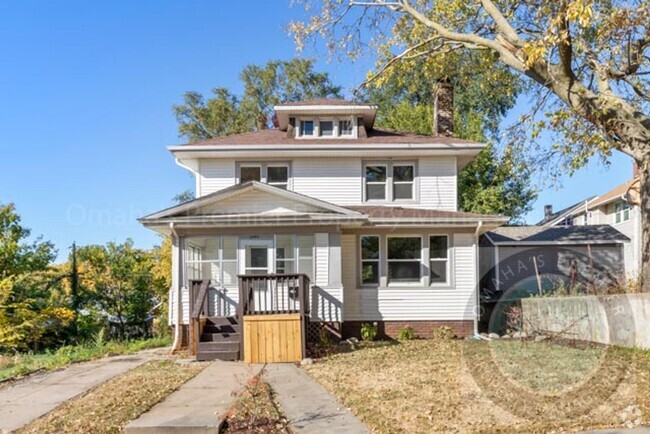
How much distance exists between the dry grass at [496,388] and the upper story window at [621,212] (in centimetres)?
1452

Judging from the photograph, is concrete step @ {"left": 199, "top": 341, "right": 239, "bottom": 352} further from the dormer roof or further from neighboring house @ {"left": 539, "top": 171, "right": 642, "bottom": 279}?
neighboring house @ {"left": 539, "top": 171, "right": 642, "bottom": 279}

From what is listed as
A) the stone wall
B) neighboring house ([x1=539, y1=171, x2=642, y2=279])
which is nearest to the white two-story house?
the stone wall

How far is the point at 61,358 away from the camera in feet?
40.4

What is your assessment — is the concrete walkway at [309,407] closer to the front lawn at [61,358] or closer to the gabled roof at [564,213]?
the front lawn at [61,358]

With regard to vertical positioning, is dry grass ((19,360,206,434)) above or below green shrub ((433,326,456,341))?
above

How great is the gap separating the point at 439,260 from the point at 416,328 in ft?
6.42

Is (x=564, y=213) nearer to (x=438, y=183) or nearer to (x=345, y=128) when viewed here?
(x=438, y=183)

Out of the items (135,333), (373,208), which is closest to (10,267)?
(135,333)

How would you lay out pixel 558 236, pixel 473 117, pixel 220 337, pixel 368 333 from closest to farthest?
1. pixel 220 337
2. pixel 368 333
3. pixel 558 236
4. pixel 473 117

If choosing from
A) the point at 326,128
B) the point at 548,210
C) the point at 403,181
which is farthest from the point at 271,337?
the point at 548,210

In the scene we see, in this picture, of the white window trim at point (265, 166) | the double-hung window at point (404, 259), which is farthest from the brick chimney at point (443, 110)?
the white window trim at point (265, 166)

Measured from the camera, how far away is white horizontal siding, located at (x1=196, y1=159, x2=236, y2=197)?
622 inches

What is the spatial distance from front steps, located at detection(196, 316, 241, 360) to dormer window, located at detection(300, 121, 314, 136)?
6558 mm

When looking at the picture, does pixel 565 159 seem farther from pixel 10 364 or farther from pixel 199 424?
pixel 10 364
